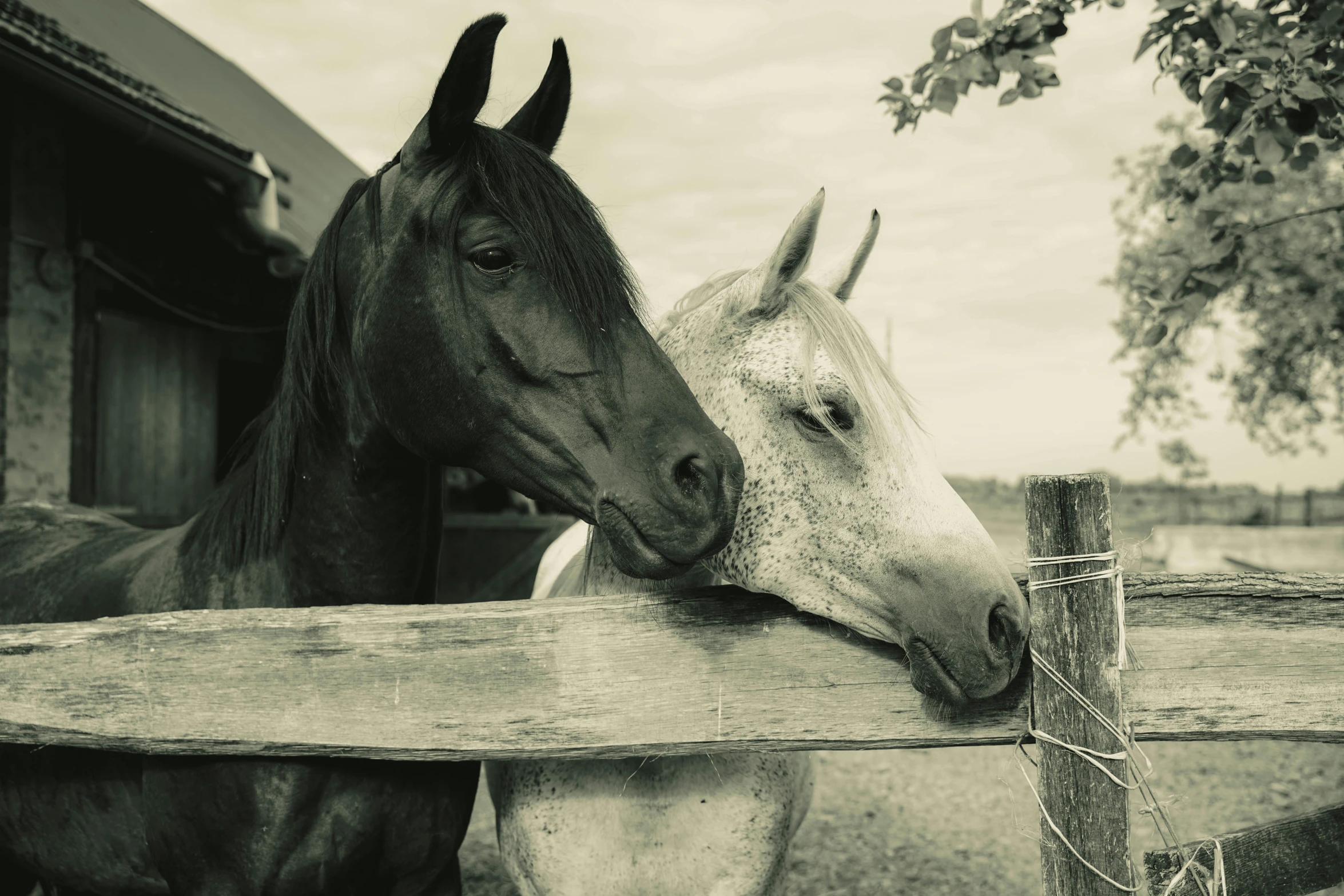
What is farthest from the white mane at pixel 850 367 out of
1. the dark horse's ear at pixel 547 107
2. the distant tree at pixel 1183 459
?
the distant tree at pixel 1183 459

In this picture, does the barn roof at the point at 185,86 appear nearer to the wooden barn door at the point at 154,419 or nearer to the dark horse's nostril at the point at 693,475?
the wooden barn door at the point at 154,419

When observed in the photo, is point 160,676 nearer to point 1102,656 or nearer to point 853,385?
point 853,385

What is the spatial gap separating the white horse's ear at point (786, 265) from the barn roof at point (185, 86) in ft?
10.9

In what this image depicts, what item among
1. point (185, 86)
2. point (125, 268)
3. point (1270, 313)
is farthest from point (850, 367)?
point (1270, 313)

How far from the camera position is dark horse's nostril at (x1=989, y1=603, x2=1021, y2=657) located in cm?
145

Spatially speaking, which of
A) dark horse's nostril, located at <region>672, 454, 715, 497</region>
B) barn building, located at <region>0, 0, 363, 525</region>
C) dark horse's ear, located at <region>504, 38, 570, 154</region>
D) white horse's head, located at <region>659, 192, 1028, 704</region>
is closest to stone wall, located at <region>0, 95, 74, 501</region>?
barn building, located at <region>0, 0, 363, 525</region>

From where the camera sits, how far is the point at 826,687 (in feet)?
5.10

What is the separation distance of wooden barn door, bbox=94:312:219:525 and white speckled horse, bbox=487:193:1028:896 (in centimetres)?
476

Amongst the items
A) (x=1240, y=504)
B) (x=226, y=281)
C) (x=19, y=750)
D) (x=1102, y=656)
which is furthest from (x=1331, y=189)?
(x=19, y=750)

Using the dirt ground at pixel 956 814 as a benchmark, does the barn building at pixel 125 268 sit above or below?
above

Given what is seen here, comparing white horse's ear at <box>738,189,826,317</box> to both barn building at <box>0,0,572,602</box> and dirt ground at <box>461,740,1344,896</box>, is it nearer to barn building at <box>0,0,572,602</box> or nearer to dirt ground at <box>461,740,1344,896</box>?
dirt ground at <box>461,740,1344,896</box>

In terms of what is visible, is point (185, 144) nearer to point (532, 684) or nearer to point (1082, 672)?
point (532, 684)

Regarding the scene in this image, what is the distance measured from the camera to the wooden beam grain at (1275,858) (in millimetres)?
1568

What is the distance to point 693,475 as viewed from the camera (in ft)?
4.65
